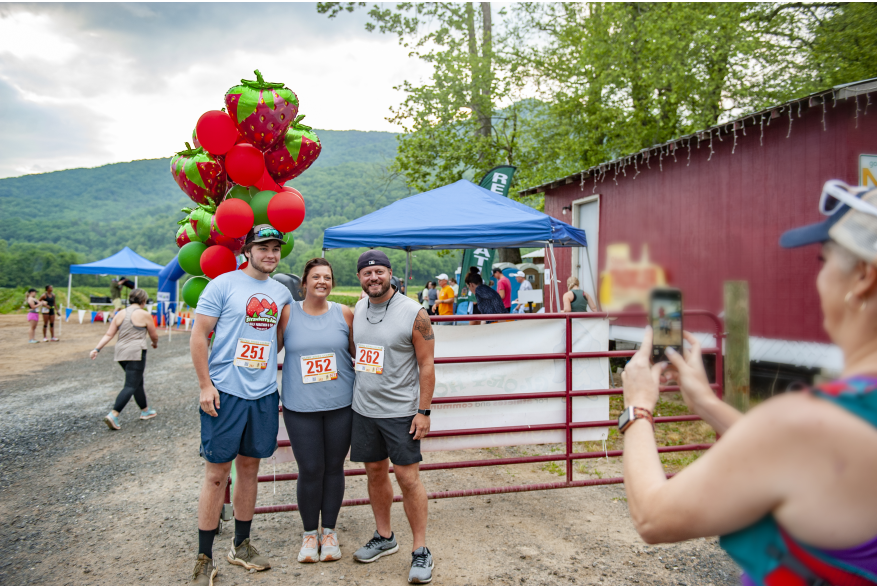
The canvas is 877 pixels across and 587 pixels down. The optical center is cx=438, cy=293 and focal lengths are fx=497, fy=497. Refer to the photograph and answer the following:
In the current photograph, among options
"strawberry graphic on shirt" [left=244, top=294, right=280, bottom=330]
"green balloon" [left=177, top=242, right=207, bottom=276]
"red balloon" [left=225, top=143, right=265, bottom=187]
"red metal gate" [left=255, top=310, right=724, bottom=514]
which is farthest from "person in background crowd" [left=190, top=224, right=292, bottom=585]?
"red metal gate" [left=255, top=310, right=724, bottom=514]

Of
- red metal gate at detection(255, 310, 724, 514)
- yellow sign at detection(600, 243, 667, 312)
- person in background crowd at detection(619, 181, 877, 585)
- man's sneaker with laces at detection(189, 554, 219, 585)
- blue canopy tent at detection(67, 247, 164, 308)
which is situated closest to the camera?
person in background crowd at detection(619, 181, 877, 585)

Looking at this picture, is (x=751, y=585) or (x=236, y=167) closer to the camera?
(x=751, y=585)

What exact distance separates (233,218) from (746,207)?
328 centimetres

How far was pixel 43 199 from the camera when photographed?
9219 centimetres

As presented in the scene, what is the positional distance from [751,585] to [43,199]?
11872cm

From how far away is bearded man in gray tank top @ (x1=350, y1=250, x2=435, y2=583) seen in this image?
3.33 metres

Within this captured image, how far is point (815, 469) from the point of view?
0.85m

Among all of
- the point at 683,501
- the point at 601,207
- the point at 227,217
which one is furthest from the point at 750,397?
the point at 601,207

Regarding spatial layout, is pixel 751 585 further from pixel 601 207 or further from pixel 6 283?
pixel 6 283

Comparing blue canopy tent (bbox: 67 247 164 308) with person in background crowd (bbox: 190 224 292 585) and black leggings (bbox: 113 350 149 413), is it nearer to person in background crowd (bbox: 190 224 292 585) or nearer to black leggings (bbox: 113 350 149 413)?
black leggings (bbox: 113 350 149 413)

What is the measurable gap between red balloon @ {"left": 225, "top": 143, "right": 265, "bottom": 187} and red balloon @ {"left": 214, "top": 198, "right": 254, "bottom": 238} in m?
0.21

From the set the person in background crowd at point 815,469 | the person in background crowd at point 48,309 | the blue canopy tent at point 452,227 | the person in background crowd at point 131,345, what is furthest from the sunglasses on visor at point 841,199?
the person in background crowd at point 48,309

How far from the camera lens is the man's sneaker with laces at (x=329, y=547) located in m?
3.45

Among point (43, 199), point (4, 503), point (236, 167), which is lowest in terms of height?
point (4, 503)
